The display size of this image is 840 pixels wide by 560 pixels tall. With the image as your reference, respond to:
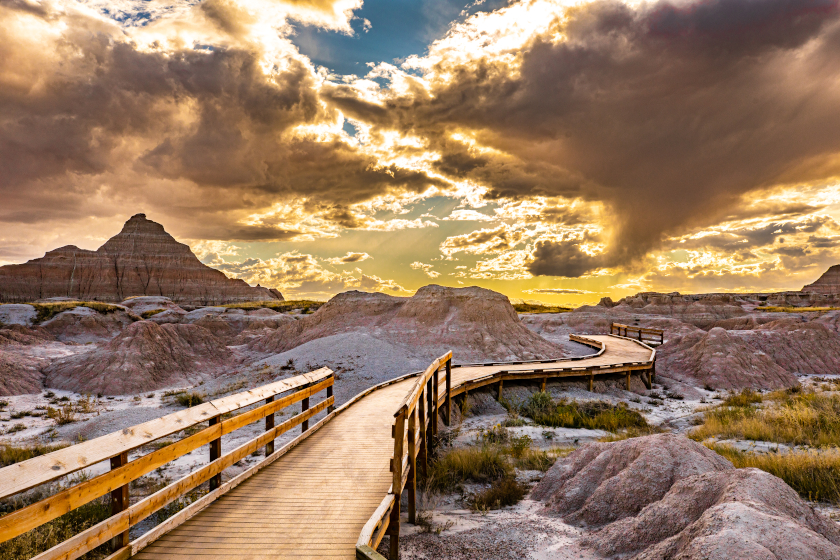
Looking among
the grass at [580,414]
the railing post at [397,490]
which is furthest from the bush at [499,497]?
the grass at [580,414]

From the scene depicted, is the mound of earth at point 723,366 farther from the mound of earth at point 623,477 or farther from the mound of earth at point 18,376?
the mound of earth at point 18,376

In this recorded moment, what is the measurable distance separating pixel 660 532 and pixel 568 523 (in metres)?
1.71

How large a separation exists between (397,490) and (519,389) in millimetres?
14633

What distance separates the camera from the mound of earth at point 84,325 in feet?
134

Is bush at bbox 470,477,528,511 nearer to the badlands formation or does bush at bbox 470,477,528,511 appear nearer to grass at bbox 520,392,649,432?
the badlands formation

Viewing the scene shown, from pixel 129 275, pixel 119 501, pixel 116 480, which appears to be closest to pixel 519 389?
pixel 119 501

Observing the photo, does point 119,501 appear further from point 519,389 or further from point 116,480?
point 519,389

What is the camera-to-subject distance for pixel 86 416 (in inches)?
698

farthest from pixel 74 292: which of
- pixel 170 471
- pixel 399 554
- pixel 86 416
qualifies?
pixel 399 554

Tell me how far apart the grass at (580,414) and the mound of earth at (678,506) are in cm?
643

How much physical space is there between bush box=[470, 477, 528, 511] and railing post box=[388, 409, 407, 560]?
86.4 inches

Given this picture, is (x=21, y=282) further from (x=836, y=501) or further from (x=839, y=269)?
(x=839, y=269)

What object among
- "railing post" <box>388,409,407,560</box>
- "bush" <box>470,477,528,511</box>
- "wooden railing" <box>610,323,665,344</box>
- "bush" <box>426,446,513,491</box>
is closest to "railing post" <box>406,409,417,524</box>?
"railing post" <box>388,409,407,560</box>

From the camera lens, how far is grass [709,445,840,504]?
6.32 meters
